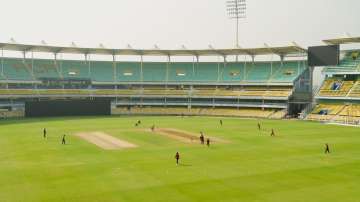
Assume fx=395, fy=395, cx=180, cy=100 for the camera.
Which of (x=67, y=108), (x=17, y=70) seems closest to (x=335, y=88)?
(x=67, y=108)

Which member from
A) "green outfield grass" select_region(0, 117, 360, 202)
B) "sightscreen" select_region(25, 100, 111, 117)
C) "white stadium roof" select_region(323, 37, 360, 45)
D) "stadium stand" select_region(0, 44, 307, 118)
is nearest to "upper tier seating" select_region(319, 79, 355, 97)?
"stadium stand" select_region(0, 44, 307, 118)

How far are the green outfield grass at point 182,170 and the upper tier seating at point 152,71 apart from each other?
3963cm

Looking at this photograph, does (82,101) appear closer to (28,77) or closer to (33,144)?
(28,77)

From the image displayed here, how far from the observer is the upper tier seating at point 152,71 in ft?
268

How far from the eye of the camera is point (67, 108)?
7738 centimetres

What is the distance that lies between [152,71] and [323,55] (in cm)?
3828

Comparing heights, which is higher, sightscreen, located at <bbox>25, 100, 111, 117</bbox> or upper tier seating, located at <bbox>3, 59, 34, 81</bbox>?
upper tier seating, located at <bbox>3, 59, 34, 81</bbox>

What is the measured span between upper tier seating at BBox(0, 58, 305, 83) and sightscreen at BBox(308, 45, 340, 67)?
699cm

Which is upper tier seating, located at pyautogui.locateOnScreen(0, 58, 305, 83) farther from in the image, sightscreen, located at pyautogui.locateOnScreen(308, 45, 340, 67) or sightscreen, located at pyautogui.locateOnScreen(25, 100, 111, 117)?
sightscreen, located at pyautogui.locateOnScreen(25, 100, 111, 117)

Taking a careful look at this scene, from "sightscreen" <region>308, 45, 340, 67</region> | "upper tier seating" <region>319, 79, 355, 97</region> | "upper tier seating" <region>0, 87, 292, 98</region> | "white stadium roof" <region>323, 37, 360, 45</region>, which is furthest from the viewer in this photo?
"upper tier seating" <region>0, 87, 292, 98</region>

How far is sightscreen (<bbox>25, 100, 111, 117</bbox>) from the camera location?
7475cm

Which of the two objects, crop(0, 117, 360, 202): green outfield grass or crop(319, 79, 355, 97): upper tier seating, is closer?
crop(0, 117, 360, 202): green outfield grass

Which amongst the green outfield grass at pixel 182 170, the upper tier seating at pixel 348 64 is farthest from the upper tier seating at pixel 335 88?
the green outfield grass at pixel 182 170

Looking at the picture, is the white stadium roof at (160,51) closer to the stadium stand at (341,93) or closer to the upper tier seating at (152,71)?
the upper tier seating at (152,71)
